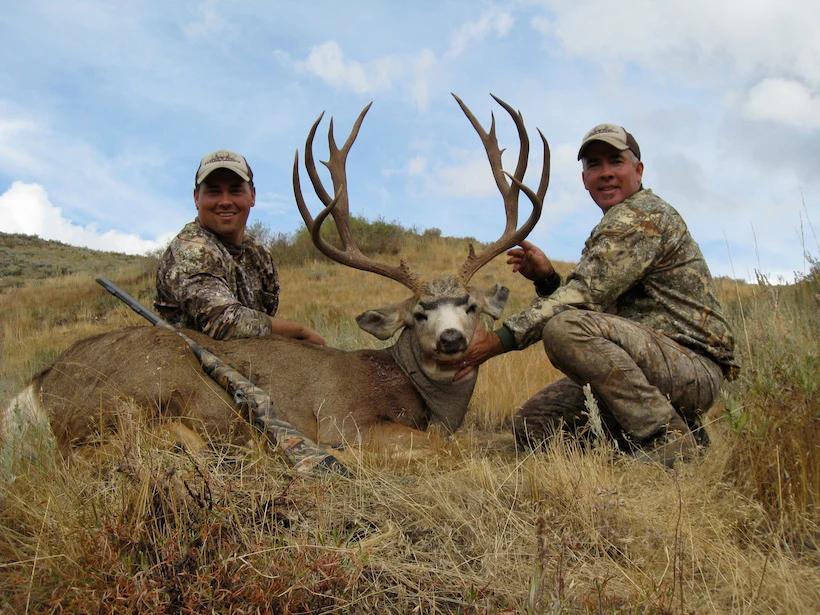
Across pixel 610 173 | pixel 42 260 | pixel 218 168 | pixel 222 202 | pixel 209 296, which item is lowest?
pixel 209 296

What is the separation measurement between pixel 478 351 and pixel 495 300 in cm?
75

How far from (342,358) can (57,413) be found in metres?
2.00

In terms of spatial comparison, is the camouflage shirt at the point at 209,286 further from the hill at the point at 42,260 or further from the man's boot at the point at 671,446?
the hill at the point at 42,260

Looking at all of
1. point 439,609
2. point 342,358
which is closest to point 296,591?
point 439,609

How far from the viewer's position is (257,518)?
288 centimetres

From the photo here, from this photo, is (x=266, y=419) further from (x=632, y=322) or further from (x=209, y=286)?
(x=632, y=322)

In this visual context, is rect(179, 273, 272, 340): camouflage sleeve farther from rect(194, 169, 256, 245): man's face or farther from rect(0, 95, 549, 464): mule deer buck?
rect(194, 169, 256, 245): man's face

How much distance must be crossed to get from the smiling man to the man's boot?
289 cm

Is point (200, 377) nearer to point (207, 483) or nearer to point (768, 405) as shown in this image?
point (207, 483)

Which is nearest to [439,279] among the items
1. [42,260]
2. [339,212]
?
[339,212]

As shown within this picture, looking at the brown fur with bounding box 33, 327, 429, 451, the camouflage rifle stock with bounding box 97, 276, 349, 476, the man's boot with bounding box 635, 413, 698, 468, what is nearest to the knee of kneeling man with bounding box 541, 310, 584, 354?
the man's boot with bounding box 635, 413, 698, 468

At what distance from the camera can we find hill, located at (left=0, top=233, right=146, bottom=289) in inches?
1096

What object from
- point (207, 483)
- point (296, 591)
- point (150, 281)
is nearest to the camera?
point (296, 591)

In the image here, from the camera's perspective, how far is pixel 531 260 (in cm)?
578
